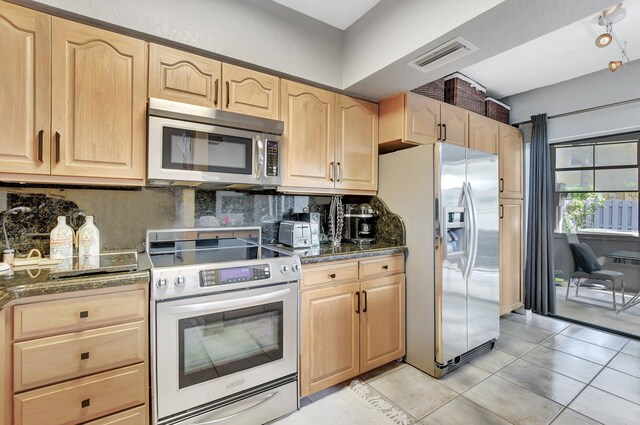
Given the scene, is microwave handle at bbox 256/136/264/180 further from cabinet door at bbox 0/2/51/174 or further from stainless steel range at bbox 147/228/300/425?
cabinet door at bbox 0/2/51/174

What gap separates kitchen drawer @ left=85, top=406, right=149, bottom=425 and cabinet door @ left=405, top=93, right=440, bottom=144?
2437 millimetres

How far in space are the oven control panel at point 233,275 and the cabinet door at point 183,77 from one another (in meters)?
1.03

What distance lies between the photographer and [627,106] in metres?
2.89

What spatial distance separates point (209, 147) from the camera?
5.93 ft

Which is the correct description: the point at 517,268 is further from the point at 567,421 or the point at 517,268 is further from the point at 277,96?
the point at 277,96

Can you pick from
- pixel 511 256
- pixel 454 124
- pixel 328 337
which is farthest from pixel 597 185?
pixel 328 337

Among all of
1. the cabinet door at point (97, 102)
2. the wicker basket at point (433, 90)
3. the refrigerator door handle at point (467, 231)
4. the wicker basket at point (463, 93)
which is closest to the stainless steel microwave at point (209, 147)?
the cabinet door at point (97, 102)

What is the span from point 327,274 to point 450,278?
3.21ft

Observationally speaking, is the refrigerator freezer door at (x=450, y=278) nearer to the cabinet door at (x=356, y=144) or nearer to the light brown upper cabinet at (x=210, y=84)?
the cabinet door at (x=356, y=144)

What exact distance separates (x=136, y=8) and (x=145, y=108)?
0.53 m

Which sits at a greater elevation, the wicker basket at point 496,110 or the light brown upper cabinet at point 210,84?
the wicker basket at point 496,110

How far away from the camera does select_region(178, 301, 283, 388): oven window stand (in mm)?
1534

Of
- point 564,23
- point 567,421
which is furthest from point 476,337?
point 564,23

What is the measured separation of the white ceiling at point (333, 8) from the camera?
79.9 inches
